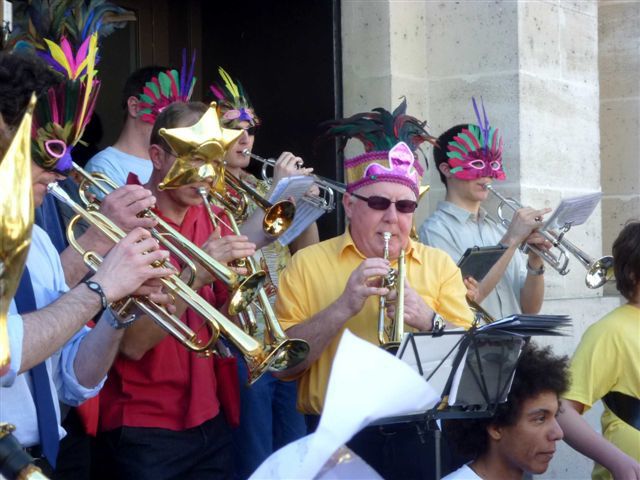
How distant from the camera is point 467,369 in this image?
3.44 m

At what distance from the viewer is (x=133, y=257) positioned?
3109 mm

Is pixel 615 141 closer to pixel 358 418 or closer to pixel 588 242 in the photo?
pixel 588 242

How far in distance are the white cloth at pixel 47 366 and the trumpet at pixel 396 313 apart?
95cm

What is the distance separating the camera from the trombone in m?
3.44

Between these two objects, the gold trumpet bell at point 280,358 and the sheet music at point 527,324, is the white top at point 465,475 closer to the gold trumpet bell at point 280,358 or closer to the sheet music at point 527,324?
the sheet music at point 527,324

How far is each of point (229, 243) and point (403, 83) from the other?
2.86 m

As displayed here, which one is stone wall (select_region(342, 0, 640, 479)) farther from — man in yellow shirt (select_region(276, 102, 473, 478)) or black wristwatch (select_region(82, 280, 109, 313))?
black wristwatch (select_region(82, 280, 109, 313))

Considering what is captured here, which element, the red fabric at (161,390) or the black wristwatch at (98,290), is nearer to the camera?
the black wristwatch at (98,290)

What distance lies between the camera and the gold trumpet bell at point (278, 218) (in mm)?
4340

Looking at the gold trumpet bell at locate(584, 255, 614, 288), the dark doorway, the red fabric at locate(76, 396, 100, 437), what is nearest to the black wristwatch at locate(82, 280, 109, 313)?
the red fabric at locate(76, 396, 100, 437)

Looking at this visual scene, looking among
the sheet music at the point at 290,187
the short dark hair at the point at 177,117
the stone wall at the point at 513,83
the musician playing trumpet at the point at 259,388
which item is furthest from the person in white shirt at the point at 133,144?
the stone wall at the point at 513,83

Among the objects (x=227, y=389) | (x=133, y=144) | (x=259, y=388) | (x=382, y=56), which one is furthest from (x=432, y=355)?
(x=382, y=56)

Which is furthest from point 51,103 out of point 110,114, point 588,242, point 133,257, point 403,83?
point 588,242

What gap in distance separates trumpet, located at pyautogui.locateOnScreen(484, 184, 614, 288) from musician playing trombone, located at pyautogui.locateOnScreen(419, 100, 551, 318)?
48 millimetres
